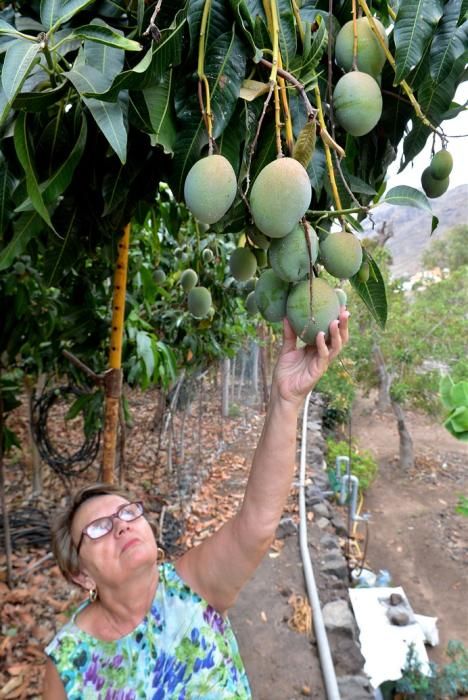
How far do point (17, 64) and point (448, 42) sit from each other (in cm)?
53

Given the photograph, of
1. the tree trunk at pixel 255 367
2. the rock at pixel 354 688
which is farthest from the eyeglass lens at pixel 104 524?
the tree trunk at pixel 255 367

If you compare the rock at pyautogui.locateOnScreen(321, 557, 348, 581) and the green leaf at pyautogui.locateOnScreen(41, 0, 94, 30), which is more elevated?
the green leaf at pyautogui.locateOnScreen(41, 0, 94, 30)

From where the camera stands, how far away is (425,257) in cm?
1712

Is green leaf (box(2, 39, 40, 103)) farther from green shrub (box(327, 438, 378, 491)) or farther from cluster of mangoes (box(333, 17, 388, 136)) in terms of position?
green shrub (box(327, 438, 378, 491))

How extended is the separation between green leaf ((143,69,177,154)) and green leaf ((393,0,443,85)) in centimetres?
28

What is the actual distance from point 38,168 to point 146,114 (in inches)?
9.5

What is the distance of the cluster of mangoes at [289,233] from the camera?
567 millimetres

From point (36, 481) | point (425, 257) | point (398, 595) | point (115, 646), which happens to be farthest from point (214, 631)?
point (425, 257)

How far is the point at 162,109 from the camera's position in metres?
0.59

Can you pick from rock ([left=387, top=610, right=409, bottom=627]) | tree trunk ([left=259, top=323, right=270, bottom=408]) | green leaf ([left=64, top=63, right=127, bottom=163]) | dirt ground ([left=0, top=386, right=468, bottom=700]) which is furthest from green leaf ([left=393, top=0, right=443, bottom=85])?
tree trunk ([left=259, top=323, right=270, bottom=408])

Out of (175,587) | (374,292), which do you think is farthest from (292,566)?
(374,292)

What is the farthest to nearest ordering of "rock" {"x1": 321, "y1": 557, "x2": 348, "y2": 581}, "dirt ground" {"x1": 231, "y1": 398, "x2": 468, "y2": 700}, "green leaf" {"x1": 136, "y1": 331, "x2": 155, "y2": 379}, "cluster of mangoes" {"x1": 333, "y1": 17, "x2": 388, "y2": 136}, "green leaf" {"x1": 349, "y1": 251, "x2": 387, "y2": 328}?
"rock" {"x1": 321, "y1": 557, "x2": 348, "y2": 581}, "dirt ground" {"x1": 231, "y1": 398, "x2": 468, "y2": 700}, "green leaf" {"x1": 136, "y1": 331, "x2": 155, "y2": 379}, "green leaf" {"x1": 349, "y1": 251, "x2": 387, "y2": 328}, "cluster of mangoes" {"x1": 333, "y1": 17, "x2": 388, "y2": 136}

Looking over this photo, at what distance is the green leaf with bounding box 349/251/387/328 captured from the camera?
0.76 m

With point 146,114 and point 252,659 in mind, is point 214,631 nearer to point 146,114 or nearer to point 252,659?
point 146,114
